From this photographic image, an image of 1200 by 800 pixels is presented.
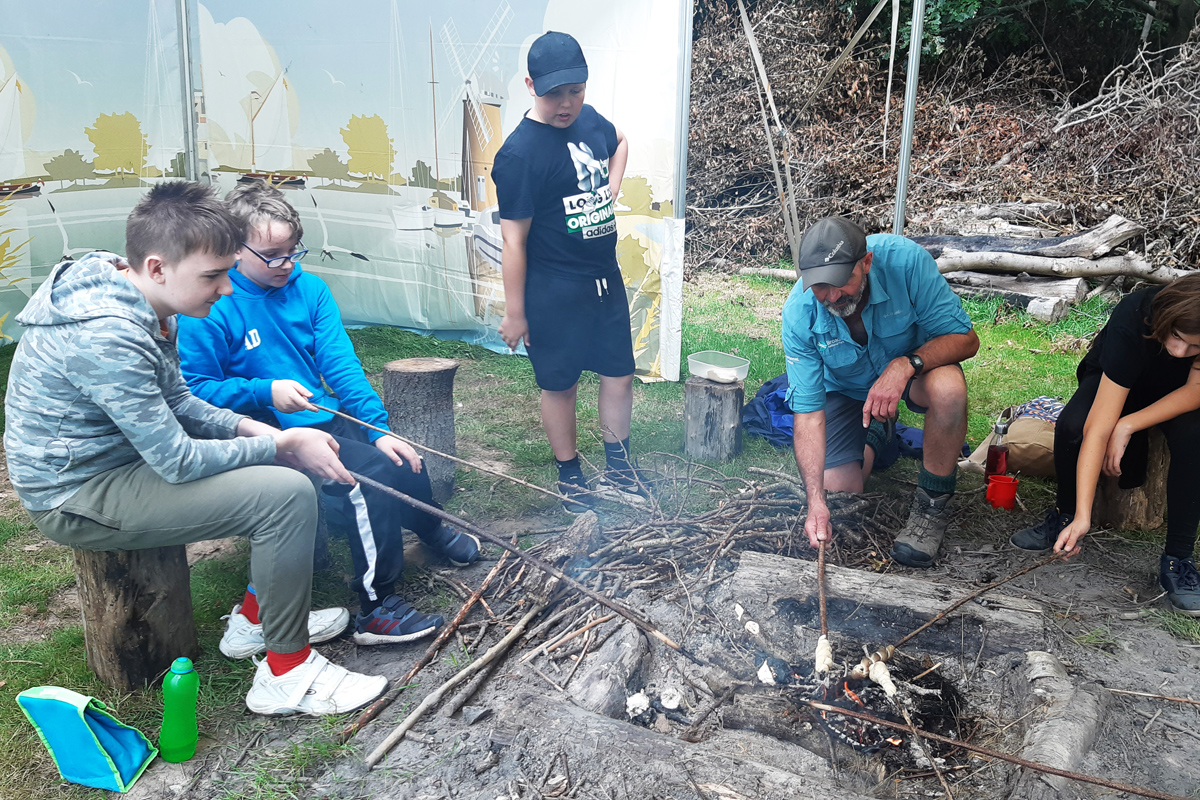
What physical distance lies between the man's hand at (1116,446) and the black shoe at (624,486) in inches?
77.2

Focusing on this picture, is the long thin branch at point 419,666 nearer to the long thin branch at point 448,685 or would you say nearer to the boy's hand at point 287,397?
the long thin branch at point 448,685

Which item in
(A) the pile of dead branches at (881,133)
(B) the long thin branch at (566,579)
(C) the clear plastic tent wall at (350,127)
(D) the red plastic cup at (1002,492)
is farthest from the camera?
(A) the pile of dead branches at (881,133)

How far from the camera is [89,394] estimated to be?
87.8 inches

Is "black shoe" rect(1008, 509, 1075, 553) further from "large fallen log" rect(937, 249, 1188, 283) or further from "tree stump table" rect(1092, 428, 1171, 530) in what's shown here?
"large fallen log" rect(937, 249, 1188, 283)

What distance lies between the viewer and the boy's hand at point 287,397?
2.97 m

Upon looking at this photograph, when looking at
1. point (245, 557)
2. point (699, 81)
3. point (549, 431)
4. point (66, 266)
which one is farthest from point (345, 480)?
point (699, 81)

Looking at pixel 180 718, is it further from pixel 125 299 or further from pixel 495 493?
pixel 495 493

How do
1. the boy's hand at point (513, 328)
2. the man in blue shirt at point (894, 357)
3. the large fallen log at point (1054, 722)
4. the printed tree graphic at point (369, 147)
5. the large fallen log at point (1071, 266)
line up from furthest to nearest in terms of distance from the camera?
1. the large fallen log at point (1071, 266)
2. the printed tree graphic at point (369, 147)
3. the boy's hand at point (513, 328)
4. the man in blue shirt at point (894, 357)
5. the large fallen log at point (1054, 722)

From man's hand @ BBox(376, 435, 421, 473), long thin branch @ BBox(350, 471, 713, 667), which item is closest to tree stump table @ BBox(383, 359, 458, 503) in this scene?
man's hand @ BBox(376, 435, 421, 473)

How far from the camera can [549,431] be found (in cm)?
417

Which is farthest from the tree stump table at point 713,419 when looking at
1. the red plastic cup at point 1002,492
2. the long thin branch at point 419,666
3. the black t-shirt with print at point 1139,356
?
the black t-shirt with print at point 1139,356

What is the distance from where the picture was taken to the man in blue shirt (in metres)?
3.40

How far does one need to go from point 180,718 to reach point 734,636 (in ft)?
5.82

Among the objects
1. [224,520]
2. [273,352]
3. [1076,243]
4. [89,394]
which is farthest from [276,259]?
[1076,243]
